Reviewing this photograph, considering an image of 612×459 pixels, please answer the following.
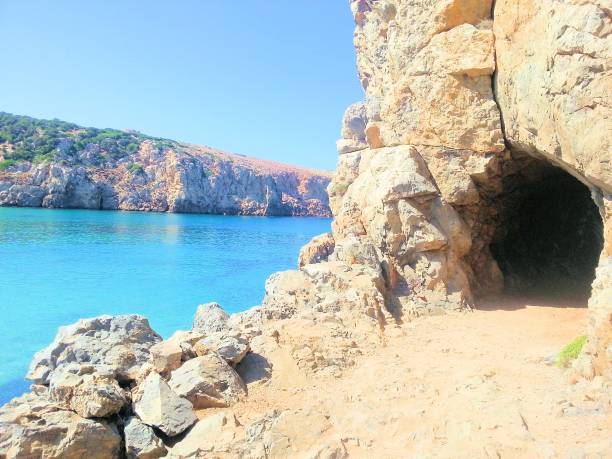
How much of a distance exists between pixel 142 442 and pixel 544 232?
1311 cm

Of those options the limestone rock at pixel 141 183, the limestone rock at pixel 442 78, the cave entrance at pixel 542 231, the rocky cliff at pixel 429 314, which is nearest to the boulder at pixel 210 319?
the rocky cliff at pixel 429 314

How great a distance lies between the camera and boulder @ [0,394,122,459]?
211 inches

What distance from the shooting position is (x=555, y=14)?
26.2 feet

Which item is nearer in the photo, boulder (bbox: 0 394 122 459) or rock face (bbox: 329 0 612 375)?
boulder (bbox: 0 394 122 459)

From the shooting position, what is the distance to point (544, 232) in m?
14.0

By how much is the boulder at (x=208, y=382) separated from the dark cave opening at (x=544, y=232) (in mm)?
8989

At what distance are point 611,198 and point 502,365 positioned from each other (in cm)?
355

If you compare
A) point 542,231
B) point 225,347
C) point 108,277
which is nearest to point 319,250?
point 542,231

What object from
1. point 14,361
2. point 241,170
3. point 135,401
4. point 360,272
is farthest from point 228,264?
point 241,170

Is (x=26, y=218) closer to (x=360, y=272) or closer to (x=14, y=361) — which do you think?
(x=14, y=361)

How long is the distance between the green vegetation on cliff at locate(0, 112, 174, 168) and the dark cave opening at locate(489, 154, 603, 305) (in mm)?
67319

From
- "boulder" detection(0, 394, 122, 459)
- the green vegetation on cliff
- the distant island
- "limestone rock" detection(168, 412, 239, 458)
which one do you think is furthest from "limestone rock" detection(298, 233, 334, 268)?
the green vegetation on cliff

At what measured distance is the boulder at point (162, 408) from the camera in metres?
6.18

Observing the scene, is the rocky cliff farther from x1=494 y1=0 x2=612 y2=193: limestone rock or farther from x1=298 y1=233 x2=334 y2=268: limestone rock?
x1=298 y1=233 x2=334 y2=268: limestone rock
